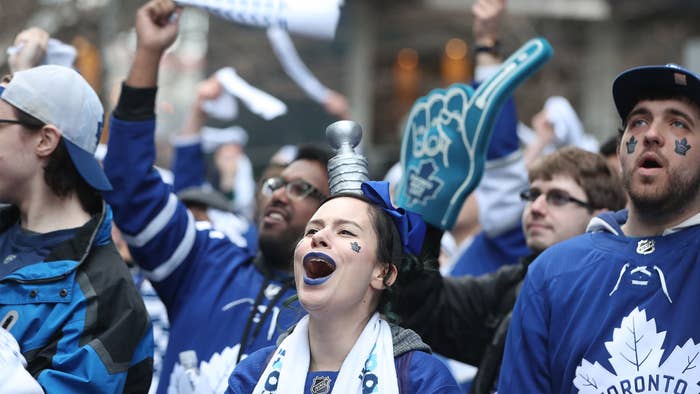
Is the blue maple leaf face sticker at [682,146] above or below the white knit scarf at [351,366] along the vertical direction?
above

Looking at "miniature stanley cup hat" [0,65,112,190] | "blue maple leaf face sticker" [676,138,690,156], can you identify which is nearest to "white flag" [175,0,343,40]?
"miniature stanley cup hat" [0,65,112,190]

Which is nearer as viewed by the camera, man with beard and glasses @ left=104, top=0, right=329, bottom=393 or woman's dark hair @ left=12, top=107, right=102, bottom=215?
woman's dark hair @ left=12, top=107, right=102, bottom=215

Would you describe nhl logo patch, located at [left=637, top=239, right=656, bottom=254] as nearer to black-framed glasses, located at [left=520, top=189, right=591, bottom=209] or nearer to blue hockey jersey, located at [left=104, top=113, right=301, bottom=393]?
black-framed glasses, located at [left=520, top=189, right=591, bottom=209]

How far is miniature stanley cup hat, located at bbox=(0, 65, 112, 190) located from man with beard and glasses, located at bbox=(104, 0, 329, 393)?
0.31 metres

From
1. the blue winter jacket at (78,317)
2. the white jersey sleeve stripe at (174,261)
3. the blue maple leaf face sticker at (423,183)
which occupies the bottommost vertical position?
the blue winter jacket at (78,317)

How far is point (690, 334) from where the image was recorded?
3.08 metres

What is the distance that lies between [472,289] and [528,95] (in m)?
15.0

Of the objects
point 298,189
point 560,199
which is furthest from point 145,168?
point 560,199

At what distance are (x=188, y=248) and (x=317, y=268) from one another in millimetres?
1323

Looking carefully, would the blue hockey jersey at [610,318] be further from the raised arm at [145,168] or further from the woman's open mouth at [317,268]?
the raised arm at [145,168]

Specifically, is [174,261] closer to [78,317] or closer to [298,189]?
[298,189]

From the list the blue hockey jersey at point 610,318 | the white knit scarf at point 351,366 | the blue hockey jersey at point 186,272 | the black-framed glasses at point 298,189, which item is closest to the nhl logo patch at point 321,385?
the white knit scarf at point 351,366

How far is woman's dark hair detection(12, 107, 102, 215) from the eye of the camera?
3.63 meters

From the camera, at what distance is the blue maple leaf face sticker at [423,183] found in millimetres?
4371
